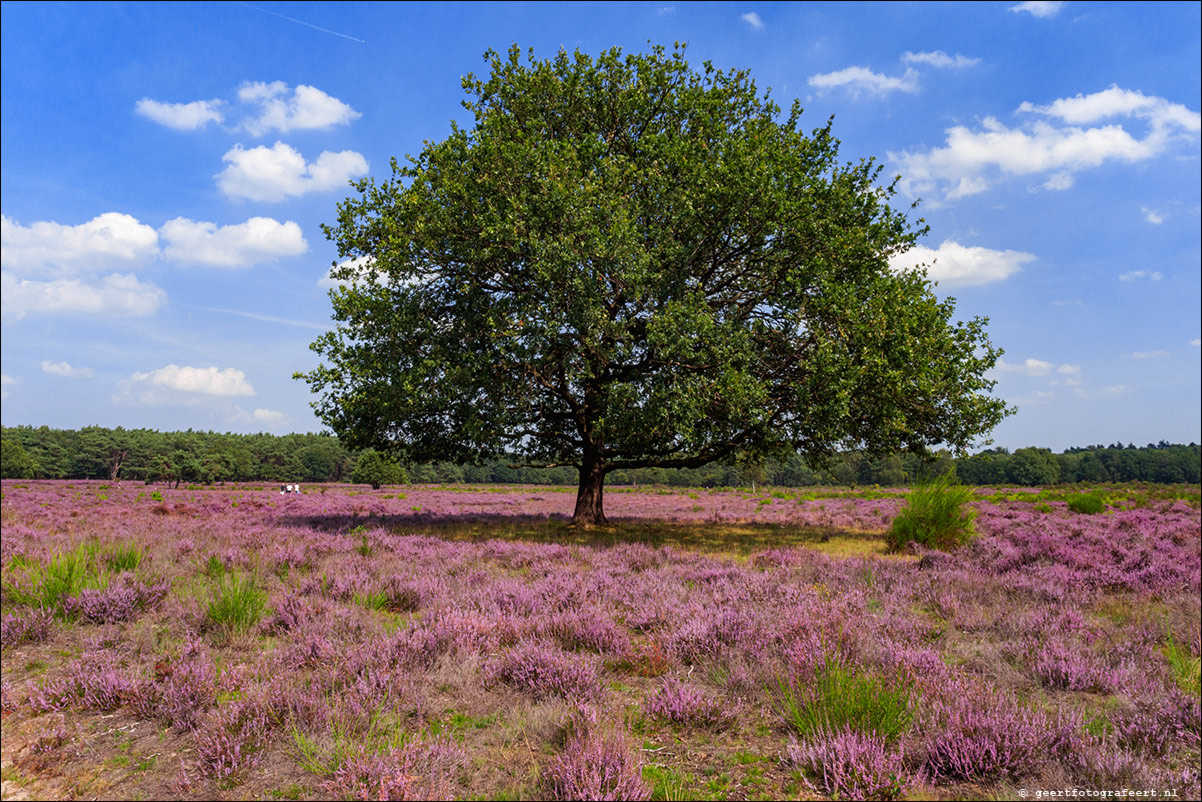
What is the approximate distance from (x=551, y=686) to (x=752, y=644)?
211 centimetres

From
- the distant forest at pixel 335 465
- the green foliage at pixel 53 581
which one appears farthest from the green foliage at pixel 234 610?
the distant forest at pixel 335 465

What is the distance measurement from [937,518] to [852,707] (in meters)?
13.0

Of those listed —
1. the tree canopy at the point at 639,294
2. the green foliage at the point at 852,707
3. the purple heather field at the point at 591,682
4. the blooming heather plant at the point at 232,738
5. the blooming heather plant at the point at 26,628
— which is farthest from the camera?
the tree canopy at the point at 639,294

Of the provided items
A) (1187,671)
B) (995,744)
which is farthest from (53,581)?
(1187,671)

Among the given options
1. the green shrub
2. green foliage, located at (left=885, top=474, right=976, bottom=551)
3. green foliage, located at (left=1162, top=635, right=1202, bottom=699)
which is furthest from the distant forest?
green foliage, located at (left=1162, top=635, right=1202, bottom=699)

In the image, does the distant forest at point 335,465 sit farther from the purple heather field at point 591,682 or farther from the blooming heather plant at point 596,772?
the blooming heather plant at point 596,772

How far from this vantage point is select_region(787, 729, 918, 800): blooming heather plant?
3.40 metres

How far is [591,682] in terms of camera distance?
4.91 meters

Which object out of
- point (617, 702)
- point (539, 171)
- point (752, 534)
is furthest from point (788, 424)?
point (617, 702)

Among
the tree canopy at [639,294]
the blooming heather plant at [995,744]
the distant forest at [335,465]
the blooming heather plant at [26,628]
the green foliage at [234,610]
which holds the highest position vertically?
the tree canopy at [639,294]

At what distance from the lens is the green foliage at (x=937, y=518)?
48.3 ft

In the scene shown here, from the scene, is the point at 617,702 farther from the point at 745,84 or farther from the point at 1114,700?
the point at 745,84

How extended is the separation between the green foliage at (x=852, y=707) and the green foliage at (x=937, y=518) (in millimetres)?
12313

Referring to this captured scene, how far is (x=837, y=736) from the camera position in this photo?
3.71 meters
